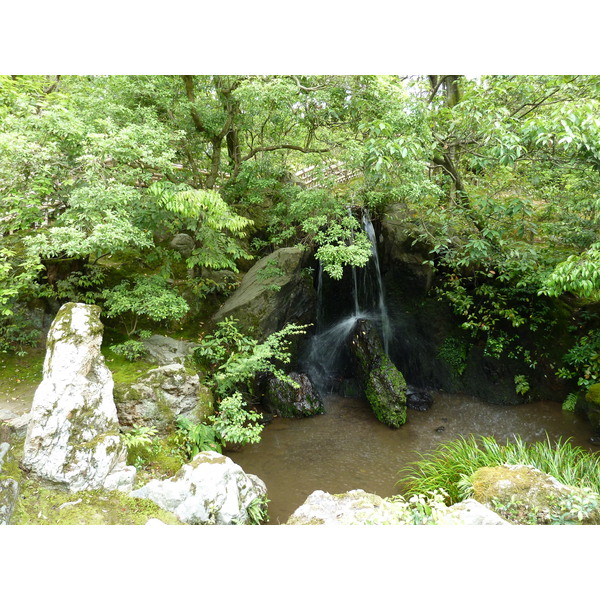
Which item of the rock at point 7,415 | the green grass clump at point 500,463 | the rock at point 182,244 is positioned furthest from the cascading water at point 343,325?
the rock at point 7,415

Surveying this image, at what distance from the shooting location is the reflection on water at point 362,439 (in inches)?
219

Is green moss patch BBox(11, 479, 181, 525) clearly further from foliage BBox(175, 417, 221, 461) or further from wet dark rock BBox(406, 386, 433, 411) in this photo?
wet dark rock BBox(406, 386, 433, 411)

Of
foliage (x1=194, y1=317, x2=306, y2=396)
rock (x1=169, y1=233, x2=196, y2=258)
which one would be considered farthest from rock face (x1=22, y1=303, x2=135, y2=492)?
rock (x1=169, y1=233, x2=196, y2=258)

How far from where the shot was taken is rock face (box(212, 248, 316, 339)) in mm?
7207

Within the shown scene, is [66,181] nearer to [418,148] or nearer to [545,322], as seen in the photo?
[418,148]

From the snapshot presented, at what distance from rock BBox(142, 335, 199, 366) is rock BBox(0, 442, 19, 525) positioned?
2451 millimetres

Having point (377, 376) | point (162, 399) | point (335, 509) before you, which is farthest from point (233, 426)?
point (377, 376)

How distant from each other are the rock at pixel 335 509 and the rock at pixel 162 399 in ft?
7.29

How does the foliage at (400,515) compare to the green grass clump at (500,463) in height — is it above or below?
above

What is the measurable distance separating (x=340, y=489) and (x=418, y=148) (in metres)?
5.06

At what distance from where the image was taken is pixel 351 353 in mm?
8586

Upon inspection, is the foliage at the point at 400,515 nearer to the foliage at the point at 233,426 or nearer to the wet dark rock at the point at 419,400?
the foliage at the point at 233,426

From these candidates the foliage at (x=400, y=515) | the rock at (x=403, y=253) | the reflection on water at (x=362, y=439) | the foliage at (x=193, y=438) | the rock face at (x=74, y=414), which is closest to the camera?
the foliage at (x=400, y=515)
